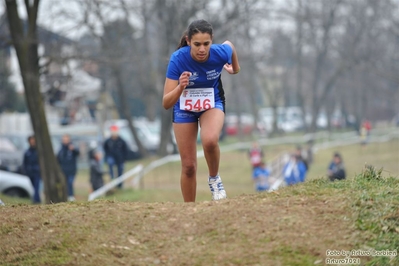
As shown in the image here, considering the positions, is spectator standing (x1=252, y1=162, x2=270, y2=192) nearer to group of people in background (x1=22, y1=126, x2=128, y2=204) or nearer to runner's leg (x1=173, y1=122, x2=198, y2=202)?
group of people in background (x1=22, y1=126, x2=128, y2=204)

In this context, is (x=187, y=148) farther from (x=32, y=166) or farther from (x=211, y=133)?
(x=32, y=166)

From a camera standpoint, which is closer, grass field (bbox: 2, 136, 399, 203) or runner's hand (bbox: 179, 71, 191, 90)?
runner's hand (bbox: 179, 71, 191, 90)

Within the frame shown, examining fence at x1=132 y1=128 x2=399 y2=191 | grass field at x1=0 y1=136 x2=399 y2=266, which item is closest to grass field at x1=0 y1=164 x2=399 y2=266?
grass field at x1=0 y1=136 x2=399 y2=266

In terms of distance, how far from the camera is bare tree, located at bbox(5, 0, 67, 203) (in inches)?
639

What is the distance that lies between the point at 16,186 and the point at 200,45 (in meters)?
14.5

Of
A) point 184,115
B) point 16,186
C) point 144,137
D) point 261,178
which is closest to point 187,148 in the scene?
point 184,115

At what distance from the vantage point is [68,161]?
21.0m

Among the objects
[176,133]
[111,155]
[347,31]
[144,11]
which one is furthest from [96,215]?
[347,31]

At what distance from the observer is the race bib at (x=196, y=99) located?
7660 millimetres

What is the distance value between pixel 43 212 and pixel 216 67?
2193mm

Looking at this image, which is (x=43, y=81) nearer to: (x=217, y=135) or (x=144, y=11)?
(x=144, y=11)

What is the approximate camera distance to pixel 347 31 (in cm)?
4788

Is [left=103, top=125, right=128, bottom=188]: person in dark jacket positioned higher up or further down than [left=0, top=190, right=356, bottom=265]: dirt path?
further down

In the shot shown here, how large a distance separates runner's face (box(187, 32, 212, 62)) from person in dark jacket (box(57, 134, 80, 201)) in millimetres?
13948
